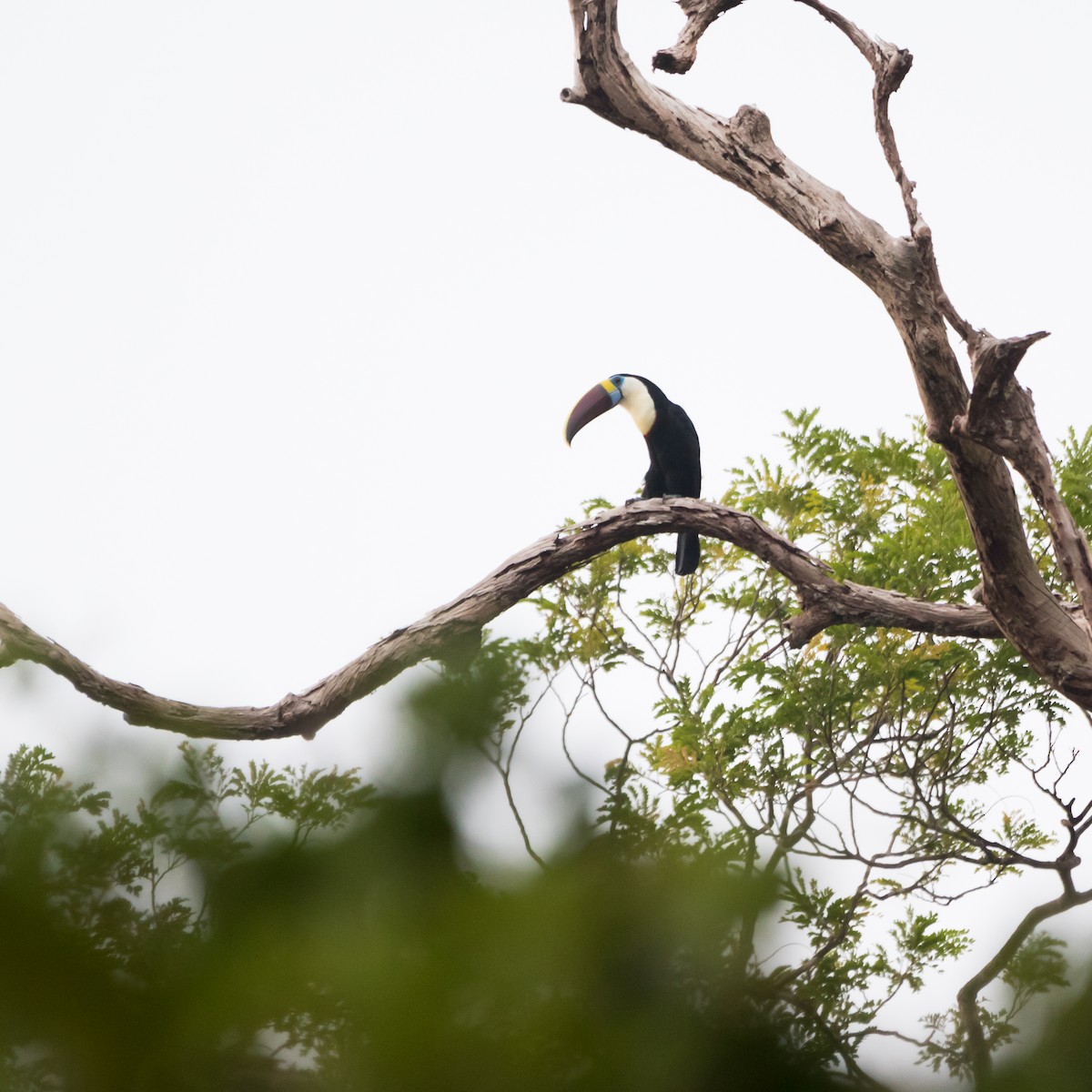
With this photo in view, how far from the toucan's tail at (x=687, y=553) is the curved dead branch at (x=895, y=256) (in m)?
2.23

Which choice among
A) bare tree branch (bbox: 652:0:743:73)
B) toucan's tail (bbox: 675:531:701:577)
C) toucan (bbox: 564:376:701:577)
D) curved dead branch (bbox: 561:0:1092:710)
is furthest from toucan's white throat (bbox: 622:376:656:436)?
bare tree branch (bbox: 652:0:743:73)

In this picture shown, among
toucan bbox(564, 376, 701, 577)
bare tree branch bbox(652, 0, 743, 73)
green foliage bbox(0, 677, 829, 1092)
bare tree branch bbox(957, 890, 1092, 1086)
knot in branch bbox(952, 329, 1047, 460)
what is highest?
toucan bbox(564, 376, 701, 577)

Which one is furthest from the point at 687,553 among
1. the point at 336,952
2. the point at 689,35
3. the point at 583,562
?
the point at 336,952

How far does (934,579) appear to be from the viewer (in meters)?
5.09

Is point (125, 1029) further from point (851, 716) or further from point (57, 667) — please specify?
point (851, 716)

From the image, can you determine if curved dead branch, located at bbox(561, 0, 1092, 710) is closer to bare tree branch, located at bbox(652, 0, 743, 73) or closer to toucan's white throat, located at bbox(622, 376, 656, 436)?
bare tree branch, located at bbox(652, 0, 743, 73)

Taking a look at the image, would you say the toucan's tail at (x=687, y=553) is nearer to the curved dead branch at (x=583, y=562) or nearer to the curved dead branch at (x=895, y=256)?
the curved dead branch at (x=583, y=562)

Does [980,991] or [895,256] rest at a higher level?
[895,256]

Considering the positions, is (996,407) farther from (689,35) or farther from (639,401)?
(639,401)

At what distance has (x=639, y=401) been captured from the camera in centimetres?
661

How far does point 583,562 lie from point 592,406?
2425 mm

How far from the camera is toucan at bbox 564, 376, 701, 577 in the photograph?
648 centimetres

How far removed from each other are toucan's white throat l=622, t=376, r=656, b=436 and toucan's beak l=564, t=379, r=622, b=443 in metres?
0.06

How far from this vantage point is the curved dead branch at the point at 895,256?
346 centimetres
